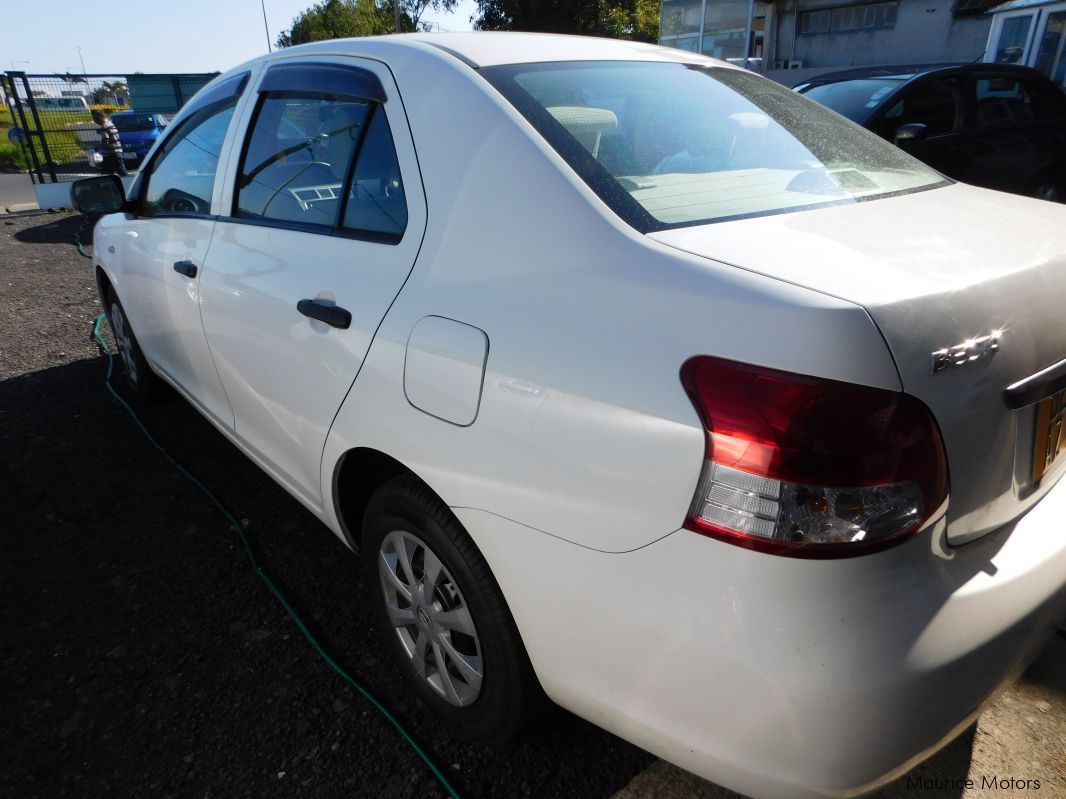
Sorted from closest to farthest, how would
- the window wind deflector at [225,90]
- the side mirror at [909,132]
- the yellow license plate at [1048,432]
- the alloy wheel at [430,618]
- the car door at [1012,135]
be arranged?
1. the yellow license plate at [1048,432]
2. the alloy wheel at [430,618]
3. the window wind deflector at [225,90]
4. the side mirror at [909,132]
5. the car door at [1012,135]

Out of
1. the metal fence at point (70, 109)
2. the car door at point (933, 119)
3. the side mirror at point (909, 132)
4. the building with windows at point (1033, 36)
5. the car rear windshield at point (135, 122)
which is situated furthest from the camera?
the car rear windshield at point (135, 122)

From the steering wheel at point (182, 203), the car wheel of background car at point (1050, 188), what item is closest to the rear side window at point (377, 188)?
the steering wheel at point (182, 203)

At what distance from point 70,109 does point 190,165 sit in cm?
1201

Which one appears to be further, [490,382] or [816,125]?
[816,125]

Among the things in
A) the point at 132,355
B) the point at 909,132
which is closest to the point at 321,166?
the point at 132,355

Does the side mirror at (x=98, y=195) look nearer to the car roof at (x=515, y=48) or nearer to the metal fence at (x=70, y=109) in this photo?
the car roof at (x=515, y=48)

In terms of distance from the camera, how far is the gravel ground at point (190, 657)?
1.89 m

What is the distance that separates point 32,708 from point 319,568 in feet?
3.07

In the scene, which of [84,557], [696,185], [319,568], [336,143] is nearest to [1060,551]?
[696,185]

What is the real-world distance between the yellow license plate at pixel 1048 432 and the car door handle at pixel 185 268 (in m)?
2.61

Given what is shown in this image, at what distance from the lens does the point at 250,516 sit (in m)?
3.09

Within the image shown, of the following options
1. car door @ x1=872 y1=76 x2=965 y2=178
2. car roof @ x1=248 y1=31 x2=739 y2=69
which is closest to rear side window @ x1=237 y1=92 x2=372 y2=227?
car roof @ x1=248 y1=31 x2=739 y2=69

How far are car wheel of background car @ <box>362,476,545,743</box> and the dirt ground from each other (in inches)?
6.7

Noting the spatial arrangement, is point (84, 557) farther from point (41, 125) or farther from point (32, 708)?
point (41, 125)
